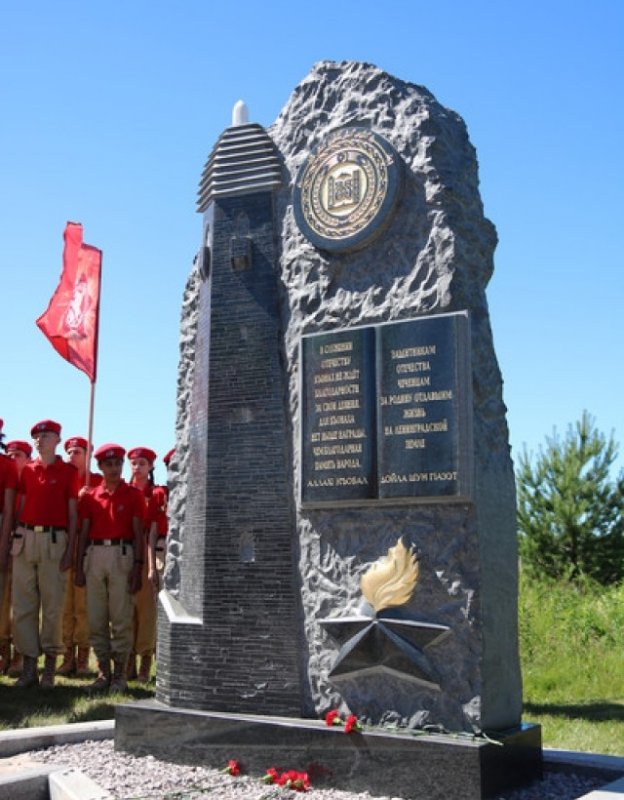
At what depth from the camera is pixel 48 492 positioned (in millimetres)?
7391

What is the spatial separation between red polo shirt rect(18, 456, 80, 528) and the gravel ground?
2375mm

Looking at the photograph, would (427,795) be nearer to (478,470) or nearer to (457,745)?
(457,745)

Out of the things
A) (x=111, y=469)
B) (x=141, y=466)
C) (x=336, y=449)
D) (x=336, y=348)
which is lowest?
(x=336, y=449)

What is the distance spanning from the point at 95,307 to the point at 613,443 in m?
14.9

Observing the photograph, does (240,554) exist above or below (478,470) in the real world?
below

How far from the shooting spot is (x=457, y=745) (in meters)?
4.32

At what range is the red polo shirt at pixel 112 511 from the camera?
744 cm

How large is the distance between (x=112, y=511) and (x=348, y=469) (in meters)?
3.10

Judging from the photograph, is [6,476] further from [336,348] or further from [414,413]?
[414,413]

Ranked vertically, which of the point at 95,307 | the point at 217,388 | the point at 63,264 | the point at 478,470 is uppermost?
the point at 63,264

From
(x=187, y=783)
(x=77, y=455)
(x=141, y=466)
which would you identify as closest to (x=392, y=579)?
(x=187, y=783)

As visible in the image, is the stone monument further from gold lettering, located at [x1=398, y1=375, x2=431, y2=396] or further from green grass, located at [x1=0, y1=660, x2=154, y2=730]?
green grass, located at [x1=0, y1=660, x2=154, y2=730]

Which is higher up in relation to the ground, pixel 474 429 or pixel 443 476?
pixel 474 429

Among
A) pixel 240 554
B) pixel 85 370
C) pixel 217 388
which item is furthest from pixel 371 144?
pixel 85 370
